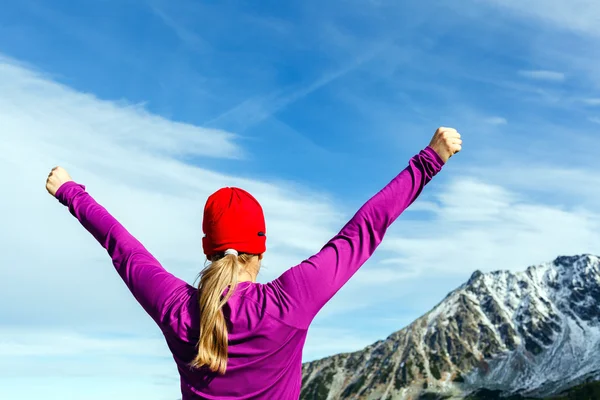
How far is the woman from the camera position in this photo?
3.92 metres

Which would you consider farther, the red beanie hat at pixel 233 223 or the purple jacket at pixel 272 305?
the red beanie hat at pixel 233 223

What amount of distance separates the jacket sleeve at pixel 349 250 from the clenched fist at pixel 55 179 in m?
2.20

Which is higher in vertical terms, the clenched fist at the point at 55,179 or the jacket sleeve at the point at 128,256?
the clenched fist at the point at 55,179

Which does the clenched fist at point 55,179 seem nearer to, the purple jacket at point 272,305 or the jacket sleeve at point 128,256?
the jacket sleeve at point 128,256

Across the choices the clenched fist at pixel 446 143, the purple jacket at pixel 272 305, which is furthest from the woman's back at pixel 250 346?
the clenched fist at pixel 446 143

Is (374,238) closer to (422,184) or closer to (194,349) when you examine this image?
(422,184)

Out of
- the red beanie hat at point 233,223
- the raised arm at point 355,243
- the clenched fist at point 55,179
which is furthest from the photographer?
the clenched fist at point 55,179

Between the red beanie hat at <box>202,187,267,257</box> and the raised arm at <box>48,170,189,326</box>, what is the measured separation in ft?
1.15

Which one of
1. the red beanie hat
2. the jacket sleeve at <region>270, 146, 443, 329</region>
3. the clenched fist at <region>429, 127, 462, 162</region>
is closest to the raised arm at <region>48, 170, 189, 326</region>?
the red beanie hat

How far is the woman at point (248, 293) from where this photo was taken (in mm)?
3916

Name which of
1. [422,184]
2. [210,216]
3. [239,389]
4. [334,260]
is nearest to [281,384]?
[239,389]

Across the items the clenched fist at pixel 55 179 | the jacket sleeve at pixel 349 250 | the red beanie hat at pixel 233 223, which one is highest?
the clenched fist at pixel 55 179

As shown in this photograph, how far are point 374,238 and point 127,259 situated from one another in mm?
1714

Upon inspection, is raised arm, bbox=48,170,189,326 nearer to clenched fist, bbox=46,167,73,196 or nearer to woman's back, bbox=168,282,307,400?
clenched fist, bbox=46,167,73,196
